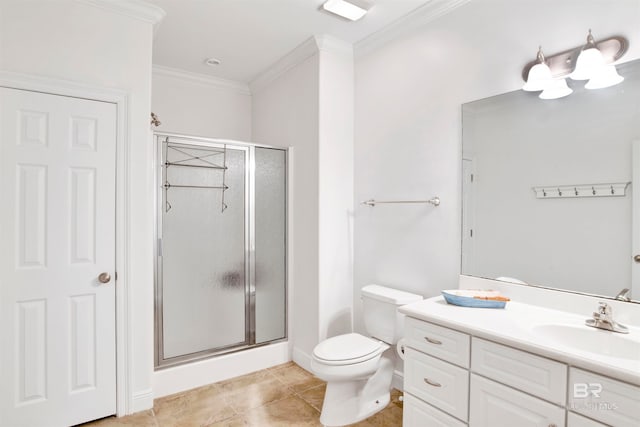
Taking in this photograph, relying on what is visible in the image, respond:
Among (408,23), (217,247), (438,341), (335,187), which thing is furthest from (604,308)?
(217,247)

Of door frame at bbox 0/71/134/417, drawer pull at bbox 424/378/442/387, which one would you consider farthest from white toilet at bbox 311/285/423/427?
door frame at bbox 0/71/134/417

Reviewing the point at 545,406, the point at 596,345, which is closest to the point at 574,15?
the point at 596,345

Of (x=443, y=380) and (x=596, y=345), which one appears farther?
(x=443, y=380)

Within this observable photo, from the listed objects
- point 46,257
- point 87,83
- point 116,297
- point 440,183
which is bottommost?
point 116,297

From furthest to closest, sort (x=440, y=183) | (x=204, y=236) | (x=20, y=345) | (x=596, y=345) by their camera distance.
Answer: (x=204, y=236) < (x=440, y=183) < (x=20, y=345) < (x=596, y=345)

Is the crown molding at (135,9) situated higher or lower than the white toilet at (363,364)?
higher

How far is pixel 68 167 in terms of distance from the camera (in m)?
2.05

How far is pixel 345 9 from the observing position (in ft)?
7.49

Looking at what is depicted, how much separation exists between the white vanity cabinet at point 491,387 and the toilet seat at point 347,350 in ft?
1.29

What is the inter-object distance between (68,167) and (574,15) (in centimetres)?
279

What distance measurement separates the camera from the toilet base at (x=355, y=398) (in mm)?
2133

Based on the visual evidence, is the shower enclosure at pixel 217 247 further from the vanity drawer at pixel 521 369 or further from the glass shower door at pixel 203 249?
the vanity drawer at pixel 521 369

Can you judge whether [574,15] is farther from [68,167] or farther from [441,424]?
[68,167]

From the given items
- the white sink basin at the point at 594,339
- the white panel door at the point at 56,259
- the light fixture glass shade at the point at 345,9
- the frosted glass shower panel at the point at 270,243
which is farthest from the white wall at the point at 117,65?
the white sink basin at the point at 594,339
